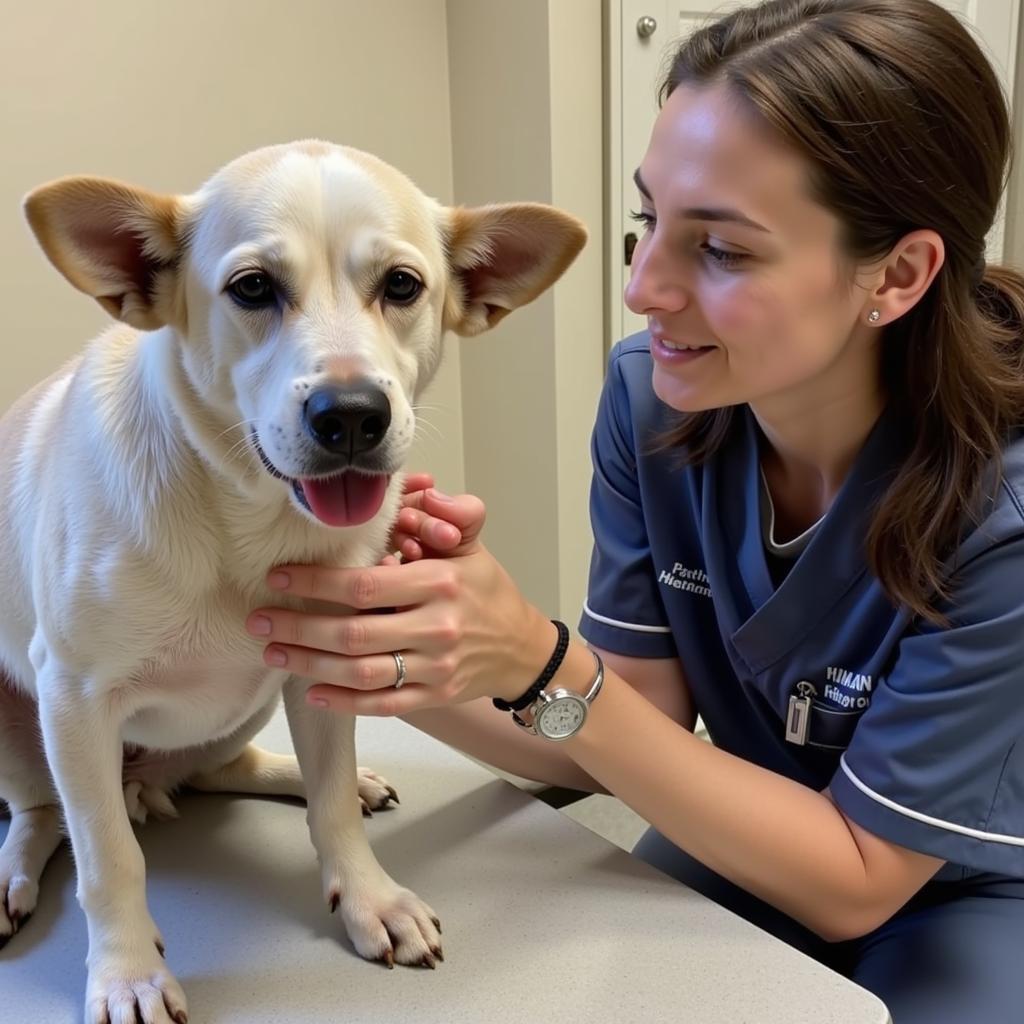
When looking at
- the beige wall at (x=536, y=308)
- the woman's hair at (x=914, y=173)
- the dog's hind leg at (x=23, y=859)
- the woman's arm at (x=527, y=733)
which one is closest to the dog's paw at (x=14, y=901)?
the dog's hind leg at (x=23, y=859)

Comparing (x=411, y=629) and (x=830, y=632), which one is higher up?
(x=411, y=629)

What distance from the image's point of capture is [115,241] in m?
0.84

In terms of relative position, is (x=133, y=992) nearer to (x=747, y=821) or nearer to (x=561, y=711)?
(x=561, y=711)

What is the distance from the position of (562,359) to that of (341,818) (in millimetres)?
1395

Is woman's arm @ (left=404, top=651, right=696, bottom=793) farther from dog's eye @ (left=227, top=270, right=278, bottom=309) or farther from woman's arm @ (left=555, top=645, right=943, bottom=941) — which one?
dog's eye @ (left=227, top=270, right=278, bottom=309)

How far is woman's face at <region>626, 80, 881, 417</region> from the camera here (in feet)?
2.90

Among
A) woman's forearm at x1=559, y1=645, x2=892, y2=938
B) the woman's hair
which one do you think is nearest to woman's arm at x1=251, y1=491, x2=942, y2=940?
woman's forearm at x1=559, y1=645, x2=892, y2=938

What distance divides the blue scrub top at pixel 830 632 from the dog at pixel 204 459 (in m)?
0.37

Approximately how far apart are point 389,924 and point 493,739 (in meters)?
0.30

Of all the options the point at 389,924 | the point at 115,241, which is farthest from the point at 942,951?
the point at 115,241

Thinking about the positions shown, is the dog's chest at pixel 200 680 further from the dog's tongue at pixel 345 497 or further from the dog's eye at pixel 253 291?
the dog's eye at pixel 253 291

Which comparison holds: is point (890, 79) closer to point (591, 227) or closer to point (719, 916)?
point (719, 916)

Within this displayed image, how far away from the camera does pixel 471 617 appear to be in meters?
0.86

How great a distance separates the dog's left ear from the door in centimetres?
116
